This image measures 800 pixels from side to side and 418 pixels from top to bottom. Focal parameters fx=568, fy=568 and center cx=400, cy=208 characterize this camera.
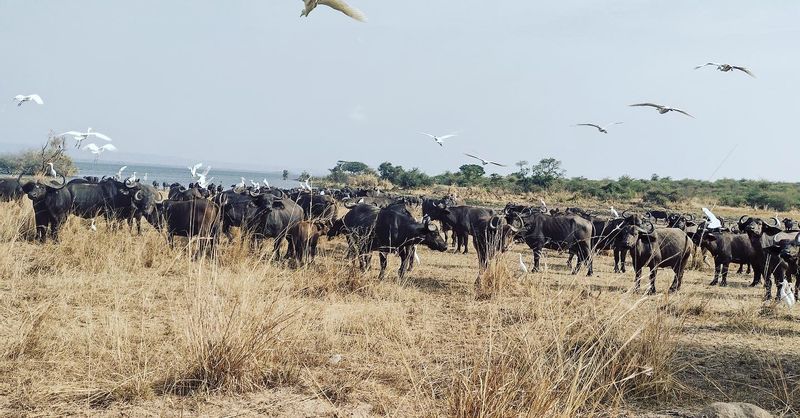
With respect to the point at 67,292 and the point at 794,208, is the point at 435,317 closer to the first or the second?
the point at 67,292

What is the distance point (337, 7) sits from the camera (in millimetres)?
2354

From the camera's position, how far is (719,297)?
32.8ft

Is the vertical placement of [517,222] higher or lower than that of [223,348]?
higher

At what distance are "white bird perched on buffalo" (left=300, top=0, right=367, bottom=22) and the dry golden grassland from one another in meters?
1.78

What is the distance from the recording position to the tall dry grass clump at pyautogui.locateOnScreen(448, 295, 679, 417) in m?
2.92

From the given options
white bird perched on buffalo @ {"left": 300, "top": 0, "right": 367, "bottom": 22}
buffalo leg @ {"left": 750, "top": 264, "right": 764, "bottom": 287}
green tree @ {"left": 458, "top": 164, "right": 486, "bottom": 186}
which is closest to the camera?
white bird perched on buffalo @ {"left": 300, "top": 0, "right": 367, "bottom": 22}

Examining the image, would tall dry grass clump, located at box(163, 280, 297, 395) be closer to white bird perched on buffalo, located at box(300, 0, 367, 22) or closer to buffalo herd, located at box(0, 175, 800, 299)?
white bird perched on buffalo, located at box(300, 0, 367, 22)

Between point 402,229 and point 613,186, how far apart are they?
37.1 meters

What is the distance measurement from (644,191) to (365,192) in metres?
28.9

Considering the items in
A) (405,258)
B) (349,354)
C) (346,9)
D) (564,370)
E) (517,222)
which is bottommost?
(349,354)

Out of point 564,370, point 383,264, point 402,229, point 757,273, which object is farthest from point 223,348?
point 757,273

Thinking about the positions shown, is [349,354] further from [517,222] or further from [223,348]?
[517,222]

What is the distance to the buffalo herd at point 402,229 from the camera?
31.8 feet

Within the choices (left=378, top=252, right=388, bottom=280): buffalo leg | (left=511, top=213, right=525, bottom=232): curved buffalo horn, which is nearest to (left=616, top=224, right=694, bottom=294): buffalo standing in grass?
(left=511, top=213, right=525, bottom=232): curved buffalo horn
